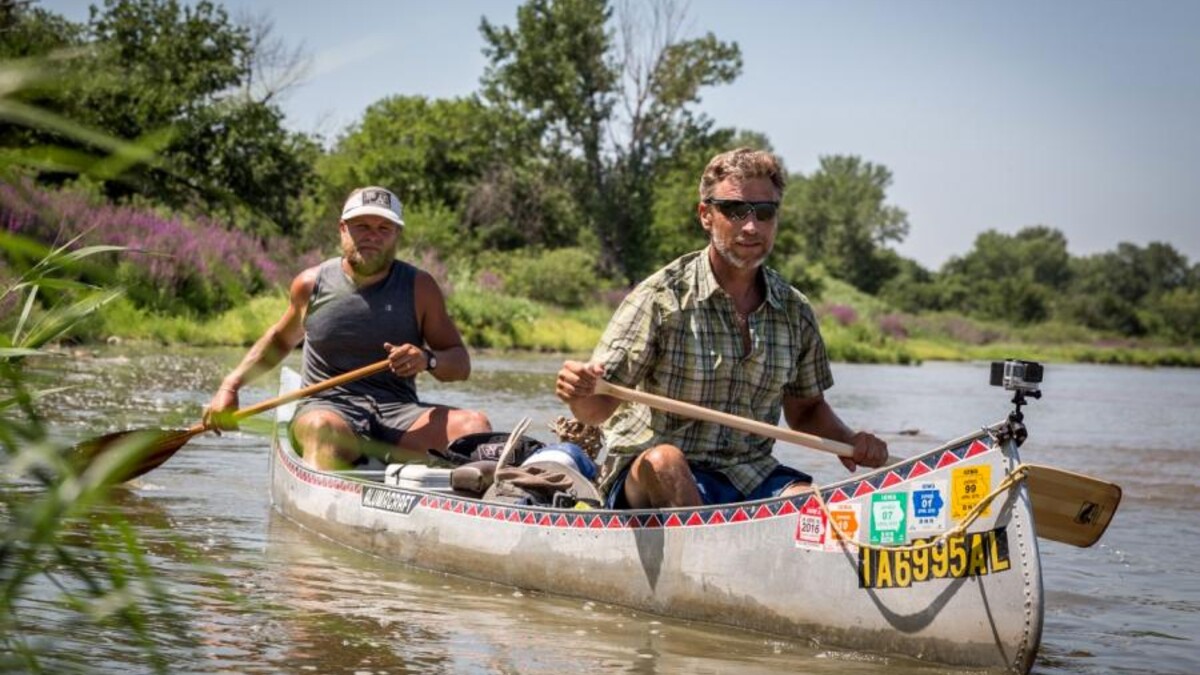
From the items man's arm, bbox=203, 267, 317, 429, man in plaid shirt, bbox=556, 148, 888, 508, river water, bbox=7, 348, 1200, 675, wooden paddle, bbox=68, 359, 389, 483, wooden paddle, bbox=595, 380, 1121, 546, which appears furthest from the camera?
man's arm, bbox=203, 267, 317, 429

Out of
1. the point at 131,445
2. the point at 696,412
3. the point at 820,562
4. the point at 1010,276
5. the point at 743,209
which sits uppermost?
the point at 1010,276

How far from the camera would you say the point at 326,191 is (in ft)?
117

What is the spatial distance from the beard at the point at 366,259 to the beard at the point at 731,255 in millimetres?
2119

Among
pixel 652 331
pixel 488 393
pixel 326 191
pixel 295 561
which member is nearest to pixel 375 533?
pixel 295 561

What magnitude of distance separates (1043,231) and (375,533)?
418 ft

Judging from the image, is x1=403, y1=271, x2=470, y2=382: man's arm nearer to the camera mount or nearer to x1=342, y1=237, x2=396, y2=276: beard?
x1=342, y1=237, x2=396, y2=276: beard

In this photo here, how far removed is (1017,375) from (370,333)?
10.2 ft

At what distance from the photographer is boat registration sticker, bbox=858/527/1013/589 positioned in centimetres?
402

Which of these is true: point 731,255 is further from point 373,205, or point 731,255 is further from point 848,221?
point 848,221

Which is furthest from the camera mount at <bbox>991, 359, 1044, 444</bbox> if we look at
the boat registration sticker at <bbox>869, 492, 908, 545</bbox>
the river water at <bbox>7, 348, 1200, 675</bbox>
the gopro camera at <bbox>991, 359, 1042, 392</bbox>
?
the river water at <bbox>7, 348, 1200, 675</bbox>

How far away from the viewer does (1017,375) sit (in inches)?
153

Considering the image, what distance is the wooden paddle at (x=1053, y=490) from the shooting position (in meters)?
4.34

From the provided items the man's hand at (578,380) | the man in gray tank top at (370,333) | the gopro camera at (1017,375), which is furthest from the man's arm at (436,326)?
the gopro camera at (1017,375)

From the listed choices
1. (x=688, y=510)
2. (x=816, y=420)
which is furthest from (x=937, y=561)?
(x=816, y=420)
